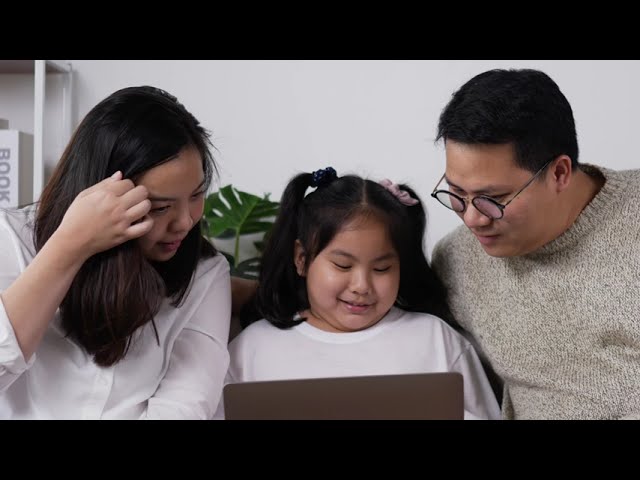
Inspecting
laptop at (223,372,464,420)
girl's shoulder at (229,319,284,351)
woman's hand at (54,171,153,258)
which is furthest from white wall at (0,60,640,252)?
laptop at (223,372,464,420)

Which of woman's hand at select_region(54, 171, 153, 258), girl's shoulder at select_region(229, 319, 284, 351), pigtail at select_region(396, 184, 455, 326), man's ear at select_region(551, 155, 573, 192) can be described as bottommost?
girl's shoulder at select_region(229, 319, 284, 351)

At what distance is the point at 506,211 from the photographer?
134cm

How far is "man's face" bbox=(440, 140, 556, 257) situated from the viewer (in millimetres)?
1312

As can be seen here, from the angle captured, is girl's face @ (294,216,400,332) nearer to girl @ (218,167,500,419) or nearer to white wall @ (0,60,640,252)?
girl @ (218,167,500,419)

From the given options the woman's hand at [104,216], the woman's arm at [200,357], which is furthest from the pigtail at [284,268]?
the woman's hand at [104,216]

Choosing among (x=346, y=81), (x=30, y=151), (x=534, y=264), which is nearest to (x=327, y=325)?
(x=534, y=264)

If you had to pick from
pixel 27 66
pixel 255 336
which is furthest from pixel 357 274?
pixel 27 66

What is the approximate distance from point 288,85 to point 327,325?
2.89 feet

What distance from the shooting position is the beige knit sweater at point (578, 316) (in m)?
1.37

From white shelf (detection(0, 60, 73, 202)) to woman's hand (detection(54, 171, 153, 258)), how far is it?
40.2 inches

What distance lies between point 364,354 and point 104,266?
67 centimetres

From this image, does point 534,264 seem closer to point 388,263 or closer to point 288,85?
point 388,263

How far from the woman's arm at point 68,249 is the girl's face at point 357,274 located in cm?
55
